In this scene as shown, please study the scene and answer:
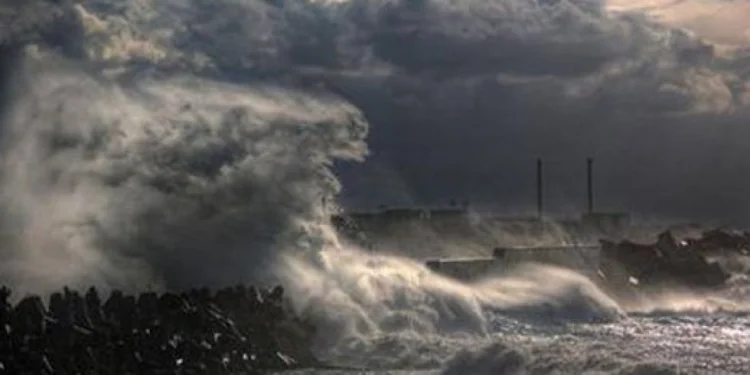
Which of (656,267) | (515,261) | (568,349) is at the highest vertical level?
(656,267)

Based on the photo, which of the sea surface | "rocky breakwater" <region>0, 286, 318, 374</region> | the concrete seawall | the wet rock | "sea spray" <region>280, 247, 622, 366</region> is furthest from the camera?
the wet rock

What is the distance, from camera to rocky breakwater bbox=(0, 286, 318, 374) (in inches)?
1041

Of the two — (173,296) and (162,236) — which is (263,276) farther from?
(173,296)

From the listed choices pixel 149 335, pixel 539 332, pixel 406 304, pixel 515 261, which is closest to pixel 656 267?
→ pixel 515 261

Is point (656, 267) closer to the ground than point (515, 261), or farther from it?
farther from it

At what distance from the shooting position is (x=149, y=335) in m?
28.2

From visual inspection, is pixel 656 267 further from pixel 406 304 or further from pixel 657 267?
pixel 406 304

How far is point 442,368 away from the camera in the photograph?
28.2 m

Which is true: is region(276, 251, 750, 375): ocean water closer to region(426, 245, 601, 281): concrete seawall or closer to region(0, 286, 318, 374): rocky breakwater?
region(426, 245, 601, 281): concrete seawall

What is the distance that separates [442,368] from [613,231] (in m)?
60.2

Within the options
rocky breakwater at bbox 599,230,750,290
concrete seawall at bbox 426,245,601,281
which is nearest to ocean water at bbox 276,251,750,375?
concrete seawall at bbox 426,245,601,281

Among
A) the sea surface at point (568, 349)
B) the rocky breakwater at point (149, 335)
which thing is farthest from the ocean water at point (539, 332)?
the rocky breakwater at point (149, 335)

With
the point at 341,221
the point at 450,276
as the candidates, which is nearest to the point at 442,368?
the point at 450,276

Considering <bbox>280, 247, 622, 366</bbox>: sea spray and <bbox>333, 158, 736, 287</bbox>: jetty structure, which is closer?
<bbox>280, 247, 622, 366</bbox>: sea spray
